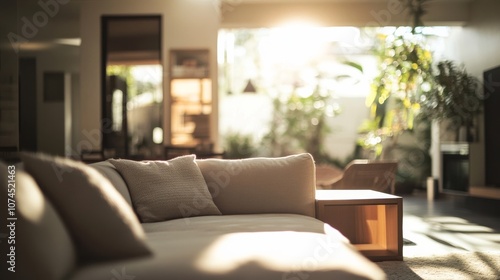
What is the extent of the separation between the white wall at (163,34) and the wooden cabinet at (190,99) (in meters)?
0.10

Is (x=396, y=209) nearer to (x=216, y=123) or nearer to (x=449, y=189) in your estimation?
A: (x=216, y=123)

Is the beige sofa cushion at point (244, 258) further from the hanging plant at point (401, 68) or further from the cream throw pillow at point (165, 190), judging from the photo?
the hanging plant at point (401, 68)

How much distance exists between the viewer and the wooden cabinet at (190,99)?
29.2 feet

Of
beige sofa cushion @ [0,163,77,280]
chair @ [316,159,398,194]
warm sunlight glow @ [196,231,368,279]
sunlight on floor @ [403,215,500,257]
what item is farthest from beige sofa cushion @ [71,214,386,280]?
chair @ [316,159,398,194]

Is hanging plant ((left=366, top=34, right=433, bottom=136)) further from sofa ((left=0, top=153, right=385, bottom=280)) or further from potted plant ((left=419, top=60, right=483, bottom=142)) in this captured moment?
sofa ((left=0, top=153, right=385, bottom=280))

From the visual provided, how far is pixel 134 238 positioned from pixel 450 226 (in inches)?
196

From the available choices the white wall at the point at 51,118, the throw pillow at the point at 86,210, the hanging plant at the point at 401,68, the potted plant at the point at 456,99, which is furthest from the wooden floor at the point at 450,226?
the white wall at the point at 51,118

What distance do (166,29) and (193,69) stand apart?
761 mm

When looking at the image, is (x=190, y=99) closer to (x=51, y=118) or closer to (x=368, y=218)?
(x=368, y=218)

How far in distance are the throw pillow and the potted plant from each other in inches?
312

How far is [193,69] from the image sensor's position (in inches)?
350

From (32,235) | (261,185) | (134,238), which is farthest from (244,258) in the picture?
(261,185)

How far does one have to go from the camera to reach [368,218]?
4289 millimetres

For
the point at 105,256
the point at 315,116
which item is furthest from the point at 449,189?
the point at 105,256
